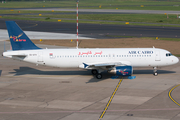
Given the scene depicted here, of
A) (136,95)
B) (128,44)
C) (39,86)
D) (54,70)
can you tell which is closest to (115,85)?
Result: (136,95)

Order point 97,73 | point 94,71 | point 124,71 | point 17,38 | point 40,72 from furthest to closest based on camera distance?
point 40,72, point 94,71, point 97,73, point 17,38, point 124,71

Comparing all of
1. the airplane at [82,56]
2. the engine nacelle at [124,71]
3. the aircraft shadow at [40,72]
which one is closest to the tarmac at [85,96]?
the aircraft shadow at [40,72]

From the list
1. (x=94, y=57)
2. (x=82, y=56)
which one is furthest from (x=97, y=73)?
(x=82, y=56)

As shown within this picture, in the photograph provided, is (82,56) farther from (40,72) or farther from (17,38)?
(17,38)

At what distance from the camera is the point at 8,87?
36.7 m

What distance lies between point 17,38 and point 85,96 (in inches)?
628

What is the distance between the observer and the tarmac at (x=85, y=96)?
1035 inches

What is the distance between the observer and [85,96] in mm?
32188

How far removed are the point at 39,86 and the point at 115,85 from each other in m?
10.9

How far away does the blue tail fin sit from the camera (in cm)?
4038

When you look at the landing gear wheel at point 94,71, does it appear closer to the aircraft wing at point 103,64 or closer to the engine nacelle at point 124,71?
the aircraft wing at point 103,64

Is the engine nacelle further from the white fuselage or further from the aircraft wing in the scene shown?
the white fuselage

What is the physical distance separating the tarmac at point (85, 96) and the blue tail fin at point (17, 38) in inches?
205

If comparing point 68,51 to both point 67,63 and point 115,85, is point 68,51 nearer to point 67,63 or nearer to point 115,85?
point 67,63
